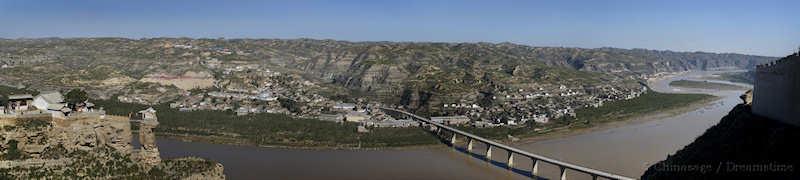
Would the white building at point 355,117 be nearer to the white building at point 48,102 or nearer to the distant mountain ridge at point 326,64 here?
the distant mountain ridge at point 326,64

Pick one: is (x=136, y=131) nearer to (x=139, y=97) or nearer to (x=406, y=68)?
(x=139, y=97)

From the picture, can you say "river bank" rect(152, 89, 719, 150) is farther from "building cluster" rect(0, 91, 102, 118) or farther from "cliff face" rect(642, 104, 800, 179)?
"cliff face" rect(642, 104, 800, 179)

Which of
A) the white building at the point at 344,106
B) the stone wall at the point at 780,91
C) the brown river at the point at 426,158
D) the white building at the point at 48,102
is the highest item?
the stone wall at the point at 780,91

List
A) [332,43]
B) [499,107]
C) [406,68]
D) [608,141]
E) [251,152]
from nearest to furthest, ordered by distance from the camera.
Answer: [251,152] → [608,141] → [499,107] → [406,68] → [332,43]

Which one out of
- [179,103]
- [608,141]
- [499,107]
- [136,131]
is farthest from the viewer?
[499,107]

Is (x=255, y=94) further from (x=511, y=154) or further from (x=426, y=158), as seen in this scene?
(x=511, y=154)

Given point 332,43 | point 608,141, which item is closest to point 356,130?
point 608,141

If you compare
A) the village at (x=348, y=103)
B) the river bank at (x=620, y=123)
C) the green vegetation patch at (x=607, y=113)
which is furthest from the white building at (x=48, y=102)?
the green vegetation patch at (x=607, y=113)
